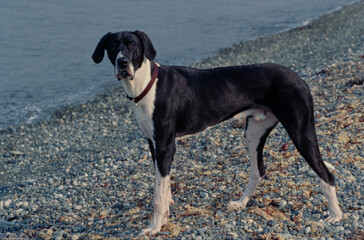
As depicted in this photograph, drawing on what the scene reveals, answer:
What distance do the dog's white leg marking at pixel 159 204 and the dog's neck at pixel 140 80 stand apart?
0.88 meters

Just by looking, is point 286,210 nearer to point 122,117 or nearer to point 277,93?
point 277,93

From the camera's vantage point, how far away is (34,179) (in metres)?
8.09

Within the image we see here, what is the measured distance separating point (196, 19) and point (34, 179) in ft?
72.1

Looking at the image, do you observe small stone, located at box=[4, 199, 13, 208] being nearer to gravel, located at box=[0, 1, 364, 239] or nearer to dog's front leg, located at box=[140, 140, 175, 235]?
gravel, located at box=[0, 1, 364, 239]

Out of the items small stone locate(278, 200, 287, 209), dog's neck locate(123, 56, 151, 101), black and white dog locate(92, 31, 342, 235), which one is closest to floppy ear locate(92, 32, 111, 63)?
black and white dog locate(92, 31, 342, 235)

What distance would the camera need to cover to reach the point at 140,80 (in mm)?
5031

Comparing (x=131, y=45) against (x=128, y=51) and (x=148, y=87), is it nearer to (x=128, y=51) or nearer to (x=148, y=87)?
(x=128, y=51)

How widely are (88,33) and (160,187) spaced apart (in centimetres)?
2039

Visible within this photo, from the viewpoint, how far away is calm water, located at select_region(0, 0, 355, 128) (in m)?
15.6

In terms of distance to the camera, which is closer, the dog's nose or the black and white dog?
the dog's nose

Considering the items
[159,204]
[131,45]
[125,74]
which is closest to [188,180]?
[159,204]

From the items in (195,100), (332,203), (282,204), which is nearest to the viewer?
(332,203)

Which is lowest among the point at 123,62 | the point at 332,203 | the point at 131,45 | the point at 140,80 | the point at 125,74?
the point at 332,203

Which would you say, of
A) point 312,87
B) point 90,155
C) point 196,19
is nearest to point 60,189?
point 90,155
